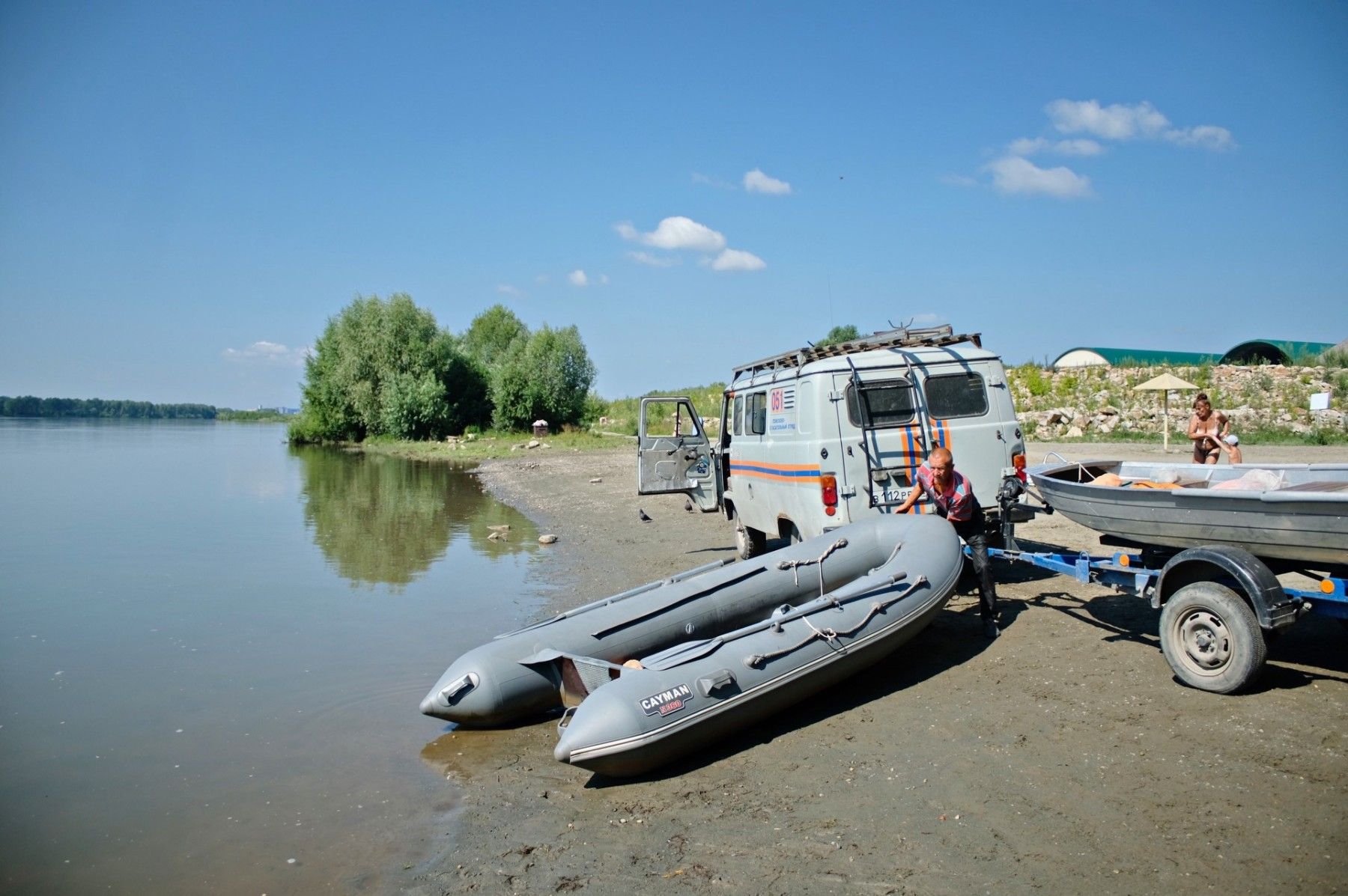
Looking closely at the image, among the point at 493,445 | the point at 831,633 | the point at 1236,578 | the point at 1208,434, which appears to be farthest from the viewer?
the point at 493,445

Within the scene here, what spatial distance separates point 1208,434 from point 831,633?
8332mm

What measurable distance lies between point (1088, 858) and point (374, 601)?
9197mm

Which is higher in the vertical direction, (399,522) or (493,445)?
(493,445)

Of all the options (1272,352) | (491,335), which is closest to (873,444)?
(1272,352)

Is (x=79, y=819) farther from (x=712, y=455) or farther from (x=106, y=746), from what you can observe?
(x=712, y=455)

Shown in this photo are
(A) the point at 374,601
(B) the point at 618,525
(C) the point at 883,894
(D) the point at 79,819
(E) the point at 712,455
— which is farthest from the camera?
(B) the point at 618,525

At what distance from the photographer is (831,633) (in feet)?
19.3

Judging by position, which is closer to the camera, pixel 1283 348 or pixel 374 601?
pixel 374 601

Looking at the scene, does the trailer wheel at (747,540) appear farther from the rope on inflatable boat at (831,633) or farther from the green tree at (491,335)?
the green tree at (491,335)

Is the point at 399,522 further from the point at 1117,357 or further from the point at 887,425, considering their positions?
the point at 1117,357

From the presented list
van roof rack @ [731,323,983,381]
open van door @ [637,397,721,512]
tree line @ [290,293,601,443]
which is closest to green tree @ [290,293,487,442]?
tree line @ [290,293,601,443]

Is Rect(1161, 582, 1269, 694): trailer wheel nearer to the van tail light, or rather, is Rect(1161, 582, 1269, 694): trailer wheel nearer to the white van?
the white van

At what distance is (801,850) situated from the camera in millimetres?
4363

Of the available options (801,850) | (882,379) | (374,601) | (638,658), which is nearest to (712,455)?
(882,379)
